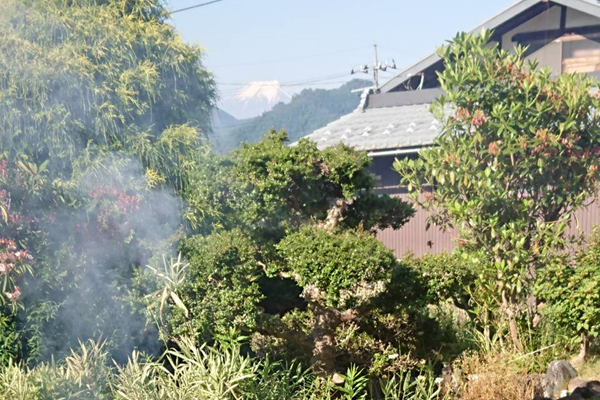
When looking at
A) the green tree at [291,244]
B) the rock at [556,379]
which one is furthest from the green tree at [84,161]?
the rock at [556,379]

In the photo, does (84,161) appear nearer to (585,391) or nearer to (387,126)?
(585,391)

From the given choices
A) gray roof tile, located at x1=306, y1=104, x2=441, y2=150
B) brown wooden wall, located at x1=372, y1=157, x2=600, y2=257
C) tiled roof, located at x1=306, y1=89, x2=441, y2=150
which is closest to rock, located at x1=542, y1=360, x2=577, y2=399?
tiled roof, located at x1=306, y1=89, x2=441, y2=150

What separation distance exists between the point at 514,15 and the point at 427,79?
3.08 metres

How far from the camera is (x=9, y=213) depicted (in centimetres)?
657

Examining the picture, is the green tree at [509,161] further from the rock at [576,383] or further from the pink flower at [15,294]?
the pink flower at [15,294]

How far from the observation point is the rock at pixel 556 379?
723 centimetres

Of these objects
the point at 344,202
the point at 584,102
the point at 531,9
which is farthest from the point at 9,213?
the point at 531,9

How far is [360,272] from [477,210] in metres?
2.54

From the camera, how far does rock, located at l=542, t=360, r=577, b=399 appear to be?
Result: 723cm

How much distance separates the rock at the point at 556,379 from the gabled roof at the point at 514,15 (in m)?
9.27

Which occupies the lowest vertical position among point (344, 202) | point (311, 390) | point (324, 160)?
point (311, 390)

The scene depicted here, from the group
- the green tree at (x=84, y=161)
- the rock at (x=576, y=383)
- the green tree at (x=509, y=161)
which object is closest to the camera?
the green tree at (x=84, y=161)

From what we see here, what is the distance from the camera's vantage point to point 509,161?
328 inches

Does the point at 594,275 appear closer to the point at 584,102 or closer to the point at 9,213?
the point at 584,102
